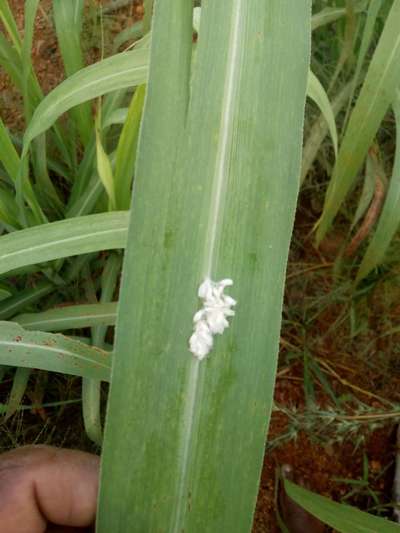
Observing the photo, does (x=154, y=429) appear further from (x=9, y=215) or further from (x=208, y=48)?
(x=9, y=215)

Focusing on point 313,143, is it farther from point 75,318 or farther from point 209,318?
point 209,318

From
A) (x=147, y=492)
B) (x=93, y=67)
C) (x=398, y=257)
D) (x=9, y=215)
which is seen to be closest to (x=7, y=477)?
(x=147, y=492)

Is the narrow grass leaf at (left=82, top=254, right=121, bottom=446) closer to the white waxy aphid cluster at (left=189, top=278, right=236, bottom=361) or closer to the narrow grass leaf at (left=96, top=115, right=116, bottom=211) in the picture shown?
the narrow grass leaf at (left=96, top=115, right=116, bottom=211)

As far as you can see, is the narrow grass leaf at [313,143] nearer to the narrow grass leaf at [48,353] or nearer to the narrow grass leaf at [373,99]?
the narrow grass leaf at [373,99]

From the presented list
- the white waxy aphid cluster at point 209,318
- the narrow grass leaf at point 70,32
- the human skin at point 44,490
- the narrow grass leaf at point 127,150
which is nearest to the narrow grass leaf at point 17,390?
the human skin at point 44,490

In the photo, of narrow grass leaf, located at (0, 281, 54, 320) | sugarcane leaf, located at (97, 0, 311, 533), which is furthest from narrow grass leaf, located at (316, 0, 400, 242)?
narrow grass leaf, located at (0, 281, 54, 320)

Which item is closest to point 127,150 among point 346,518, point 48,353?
point 48,353

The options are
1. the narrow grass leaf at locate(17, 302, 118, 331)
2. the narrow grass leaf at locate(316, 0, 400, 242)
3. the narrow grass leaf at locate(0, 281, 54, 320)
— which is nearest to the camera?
the narrow grass leaf at locate(316, 0, 400, 242)
